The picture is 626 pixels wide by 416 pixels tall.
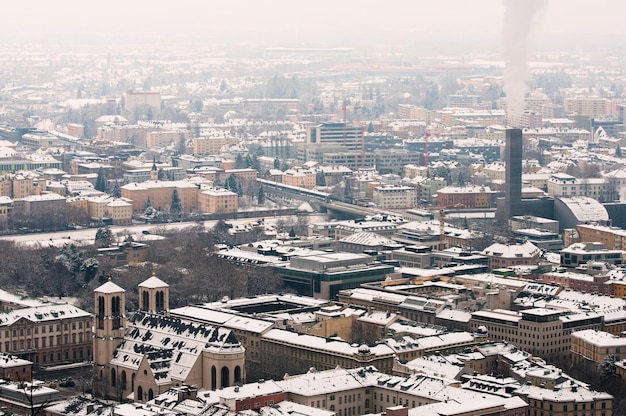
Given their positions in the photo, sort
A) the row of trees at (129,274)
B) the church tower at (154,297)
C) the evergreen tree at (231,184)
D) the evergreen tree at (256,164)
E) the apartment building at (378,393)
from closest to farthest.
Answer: the apartment building at (378,393) → the church tower at (154,297) → the row of trees at (129,274) → the evergreen tree at (231,184) → the evergreen tree at (256,164)

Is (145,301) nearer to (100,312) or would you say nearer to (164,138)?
(100,312)

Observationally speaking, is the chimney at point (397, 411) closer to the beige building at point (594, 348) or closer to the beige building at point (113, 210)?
the beige building at point (594, 348)

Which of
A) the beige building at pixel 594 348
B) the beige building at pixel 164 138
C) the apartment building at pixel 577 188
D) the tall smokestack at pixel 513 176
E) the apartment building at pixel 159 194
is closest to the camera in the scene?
the beige building at pixel 594 348

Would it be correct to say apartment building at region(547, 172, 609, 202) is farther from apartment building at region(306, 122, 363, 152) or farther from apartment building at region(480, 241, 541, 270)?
apartment building at region(306, 122, 363, 152)

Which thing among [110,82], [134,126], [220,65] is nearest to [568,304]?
[134,126]

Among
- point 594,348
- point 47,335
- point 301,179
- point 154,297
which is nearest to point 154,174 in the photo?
point 301,179

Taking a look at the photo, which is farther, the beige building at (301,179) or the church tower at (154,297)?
the beige building at (301,179)

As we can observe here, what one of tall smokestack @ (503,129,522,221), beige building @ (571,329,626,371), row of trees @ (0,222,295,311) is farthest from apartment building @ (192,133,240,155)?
beige building @ (571,329,626,371)

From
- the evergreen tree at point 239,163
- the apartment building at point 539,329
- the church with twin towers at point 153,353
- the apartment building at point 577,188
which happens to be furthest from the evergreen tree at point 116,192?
the church with twin towers at point 153,353
